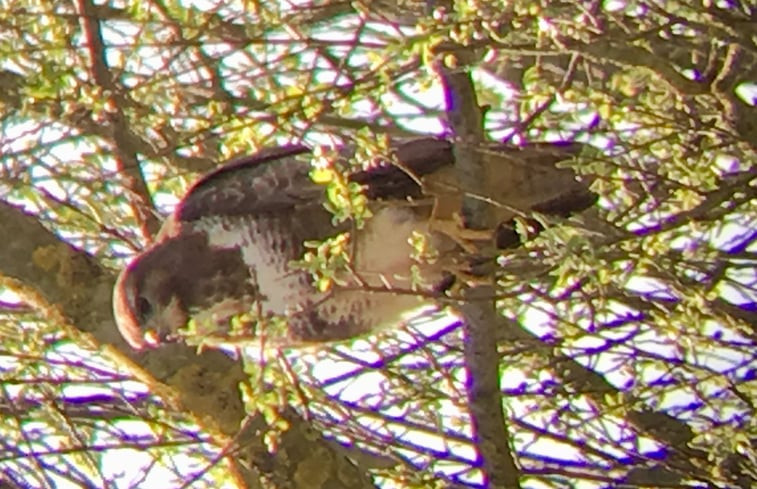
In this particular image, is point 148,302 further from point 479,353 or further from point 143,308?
point 479,353

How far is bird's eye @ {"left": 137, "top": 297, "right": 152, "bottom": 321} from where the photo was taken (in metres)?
2.61

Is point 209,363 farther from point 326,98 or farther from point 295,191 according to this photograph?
point 326,98

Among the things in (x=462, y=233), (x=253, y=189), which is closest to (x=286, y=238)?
(x=253, y=189)

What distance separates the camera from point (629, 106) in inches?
89.7

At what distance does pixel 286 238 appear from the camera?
276cm

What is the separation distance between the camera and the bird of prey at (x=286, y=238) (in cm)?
263

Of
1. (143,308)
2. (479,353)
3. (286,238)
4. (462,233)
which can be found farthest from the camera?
(286,238)

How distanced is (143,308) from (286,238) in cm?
36

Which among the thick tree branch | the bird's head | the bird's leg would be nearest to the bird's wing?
the bird's head

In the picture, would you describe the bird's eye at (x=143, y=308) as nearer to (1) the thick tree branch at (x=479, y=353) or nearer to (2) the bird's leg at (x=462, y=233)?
(2) the bird's leg at (x=462, y=233)

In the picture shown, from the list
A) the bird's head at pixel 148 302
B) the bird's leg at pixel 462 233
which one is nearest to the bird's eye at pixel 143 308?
the bird's head at pixel 148 302

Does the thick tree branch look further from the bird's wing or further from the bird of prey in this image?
the bird's wing

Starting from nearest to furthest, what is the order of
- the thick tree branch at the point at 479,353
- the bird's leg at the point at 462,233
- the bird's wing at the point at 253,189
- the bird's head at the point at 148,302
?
1. the thick tree branch at the point at 479,353
2. the bird's leg at the point at 462,233
3. the bird's head at the point at 148,302
4. the bird's wing at the point at 253,189

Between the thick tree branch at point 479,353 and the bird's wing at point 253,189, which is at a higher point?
the bird's wing at point 253,189
